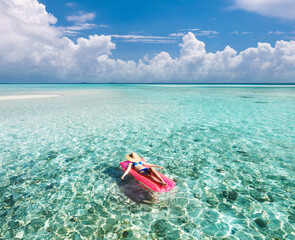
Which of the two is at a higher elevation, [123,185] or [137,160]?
[137,160]

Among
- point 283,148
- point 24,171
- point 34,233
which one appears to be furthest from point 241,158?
point 24,171

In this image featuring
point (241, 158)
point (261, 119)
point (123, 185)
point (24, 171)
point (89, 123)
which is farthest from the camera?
point (261, 119)

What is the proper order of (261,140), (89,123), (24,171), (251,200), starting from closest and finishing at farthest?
1. (251,200)
2. (24,171)
3. (261,140)
4. (89,123)

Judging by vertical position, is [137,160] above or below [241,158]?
above

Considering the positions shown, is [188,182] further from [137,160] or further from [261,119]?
[261,119]

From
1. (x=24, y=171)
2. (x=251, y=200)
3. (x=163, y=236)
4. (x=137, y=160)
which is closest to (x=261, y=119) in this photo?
(x=251, y=200)

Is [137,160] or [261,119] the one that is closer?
[137,160]

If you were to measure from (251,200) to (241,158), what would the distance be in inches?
126

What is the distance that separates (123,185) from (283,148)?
8.65 m

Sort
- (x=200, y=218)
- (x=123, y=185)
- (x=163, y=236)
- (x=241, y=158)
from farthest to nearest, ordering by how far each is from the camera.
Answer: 1. (x=241, y=158)
2. (x=123, y=185)
3. (x=200, y=218)
4. (x=163, y=236)

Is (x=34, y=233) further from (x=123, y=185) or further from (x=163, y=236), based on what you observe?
(x=163, y=236)

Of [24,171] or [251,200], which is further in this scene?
[24,171]

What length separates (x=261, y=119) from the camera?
16.2 m

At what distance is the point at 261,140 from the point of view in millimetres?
10789
